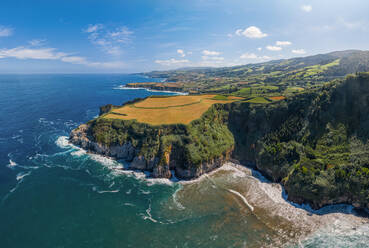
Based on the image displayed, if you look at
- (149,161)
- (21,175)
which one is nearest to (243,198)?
(149,161)

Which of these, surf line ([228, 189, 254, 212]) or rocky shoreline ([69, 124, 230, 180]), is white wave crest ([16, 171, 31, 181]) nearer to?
rocky shoreline ([69, 124, 230, 180])

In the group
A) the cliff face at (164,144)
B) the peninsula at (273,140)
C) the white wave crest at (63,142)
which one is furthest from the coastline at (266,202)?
the white wave crest at (63,142)

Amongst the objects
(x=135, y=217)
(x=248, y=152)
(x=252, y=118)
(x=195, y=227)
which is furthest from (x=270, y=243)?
(x=252, y=118)

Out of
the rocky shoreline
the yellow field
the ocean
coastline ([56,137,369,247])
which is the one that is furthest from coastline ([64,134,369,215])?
the yellow field

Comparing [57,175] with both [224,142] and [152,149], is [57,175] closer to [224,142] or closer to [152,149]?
[152,149]

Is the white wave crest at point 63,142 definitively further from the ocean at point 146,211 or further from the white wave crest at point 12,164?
the white wave crest at point 12,164

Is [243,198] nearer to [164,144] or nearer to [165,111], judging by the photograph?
[164,144]
